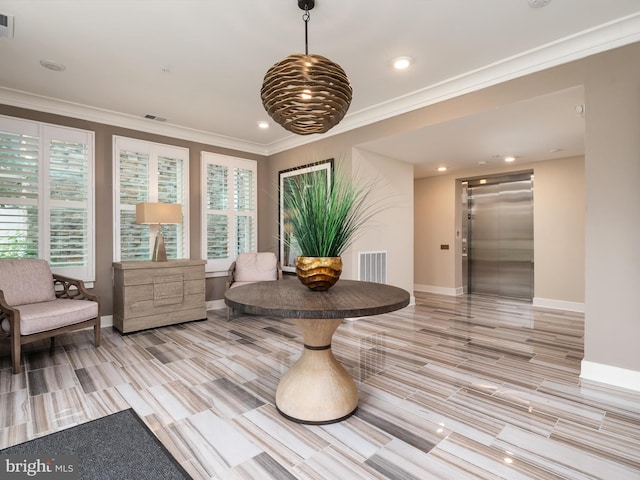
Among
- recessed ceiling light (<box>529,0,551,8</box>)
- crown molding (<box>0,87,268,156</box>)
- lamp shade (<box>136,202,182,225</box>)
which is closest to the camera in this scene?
recessed ceiling light (<box>529,0,551,8</box>)

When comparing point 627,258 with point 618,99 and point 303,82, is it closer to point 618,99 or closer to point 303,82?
point 618,99

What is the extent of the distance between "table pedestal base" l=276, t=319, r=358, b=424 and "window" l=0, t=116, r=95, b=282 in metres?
3.40

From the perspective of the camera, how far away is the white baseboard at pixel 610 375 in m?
2.49

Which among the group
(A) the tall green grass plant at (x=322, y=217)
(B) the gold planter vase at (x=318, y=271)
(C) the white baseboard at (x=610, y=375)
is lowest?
(C) the white baseboard at (x=610, y=375)

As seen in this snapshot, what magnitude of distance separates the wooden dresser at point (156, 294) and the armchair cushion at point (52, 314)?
20.1 inches

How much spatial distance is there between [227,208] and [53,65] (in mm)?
2739

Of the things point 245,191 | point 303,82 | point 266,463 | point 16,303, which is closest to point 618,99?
point 303,82

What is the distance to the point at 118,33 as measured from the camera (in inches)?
105

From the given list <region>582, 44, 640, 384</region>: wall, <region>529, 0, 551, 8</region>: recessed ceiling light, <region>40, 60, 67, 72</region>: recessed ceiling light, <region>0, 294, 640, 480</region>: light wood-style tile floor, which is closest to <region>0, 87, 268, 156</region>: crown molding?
<region>40, 60, 67, 72</region>: recessed ceiling light

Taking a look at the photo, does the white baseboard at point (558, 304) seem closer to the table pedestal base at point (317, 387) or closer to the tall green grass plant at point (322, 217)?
the table pedestal base at point (317, 387)

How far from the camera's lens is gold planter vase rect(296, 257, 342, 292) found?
205 cm

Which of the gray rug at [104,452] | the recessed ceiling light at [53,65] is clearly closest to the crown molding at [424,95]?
the recessed ceiling light at [53,65]

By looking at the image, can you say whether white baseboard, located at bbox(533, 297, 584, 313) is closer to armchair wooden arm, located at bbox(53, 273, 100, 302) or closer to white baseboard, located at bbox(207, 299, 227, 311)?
white baseboard, located at bbox(207, 299, 227, 311)

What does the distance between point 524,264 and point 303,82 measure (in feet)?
18.0
